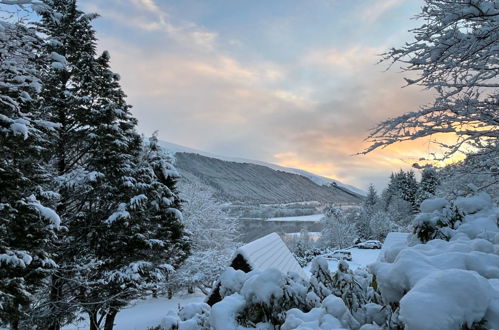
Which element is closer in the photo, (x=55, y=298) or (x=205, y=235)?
(x=55, y=298)

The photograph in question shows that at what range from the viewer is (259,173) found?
446 ft

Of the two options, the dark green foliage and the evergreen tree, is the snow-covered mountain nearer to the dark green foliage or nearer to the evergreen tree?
the evergreen tree

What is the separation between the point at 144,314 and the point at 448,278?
19.8m

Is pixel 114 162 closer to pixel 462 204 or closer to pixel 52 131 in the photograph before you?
pixel 52 131

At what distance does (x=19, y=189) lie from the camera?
25.4 feet

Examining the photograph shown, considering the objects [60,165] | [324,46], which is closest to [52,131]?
[60,165]

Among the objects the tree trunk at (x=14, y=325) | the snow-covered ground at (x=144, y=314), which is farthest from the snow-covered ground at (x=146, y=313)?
the tree trunk at (x=14, y=325)

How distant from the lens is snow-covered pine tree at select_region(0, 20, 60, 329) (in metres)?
6.62

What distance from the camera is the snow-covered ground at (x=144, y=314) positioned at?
15273mm

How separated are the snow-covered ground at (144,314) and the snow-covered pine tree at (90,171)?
327 cm

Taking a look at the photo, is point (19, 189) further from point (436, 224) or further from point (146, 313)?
point (146, 313)

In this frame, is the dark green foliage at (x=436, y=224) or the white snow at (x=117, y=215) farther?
the white snow at (x=117, y=215)

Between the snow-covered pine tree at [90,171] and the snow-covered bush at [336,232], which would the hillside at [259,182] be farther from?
the snow-covered pine tree at [90,171]

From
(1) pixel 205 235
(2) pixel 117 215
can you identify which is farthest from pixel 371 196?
(2) pixel 117 215
